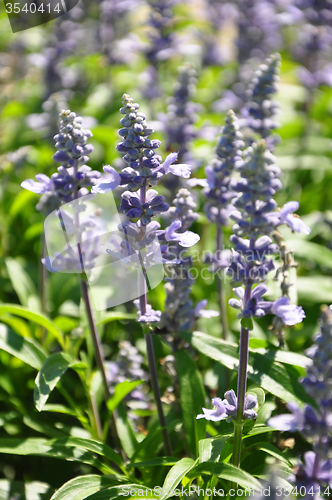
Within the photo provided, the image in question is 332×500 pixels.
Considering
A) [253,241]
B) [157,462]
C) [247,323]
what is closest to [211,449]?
[157,462]

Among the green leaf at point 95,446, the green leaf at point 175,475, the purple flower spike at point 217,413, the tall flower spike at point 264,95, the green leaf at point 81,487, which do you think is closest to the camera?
the green leaf at point 175,475

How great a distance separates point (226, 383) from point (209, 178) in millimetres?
1776

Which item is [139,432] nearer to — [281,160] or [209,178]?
[209,178]

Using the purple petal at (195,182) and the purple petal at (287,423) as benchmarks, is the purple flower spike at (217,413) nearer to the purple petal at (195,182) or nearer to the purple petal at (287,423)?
the purple petal at (287,423)

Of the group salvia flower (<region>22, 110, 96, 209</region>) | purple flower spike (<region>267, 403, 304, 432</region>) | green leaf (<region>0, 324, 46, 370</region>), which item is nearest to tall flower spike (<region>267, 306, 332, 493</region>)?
purple flower spike (<region>267, 403, 304, 432</region>)

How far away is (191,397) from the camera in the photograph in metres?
3.71

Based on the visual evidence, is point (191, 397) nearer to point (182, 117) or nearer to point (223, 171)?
point (223, 171)

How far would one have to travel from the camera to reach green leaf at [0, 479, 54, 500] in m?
3.84

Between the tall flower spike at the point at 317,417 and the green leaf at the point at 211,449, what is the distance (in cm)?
64

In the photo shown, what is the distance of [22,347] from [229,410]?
74.1 inches

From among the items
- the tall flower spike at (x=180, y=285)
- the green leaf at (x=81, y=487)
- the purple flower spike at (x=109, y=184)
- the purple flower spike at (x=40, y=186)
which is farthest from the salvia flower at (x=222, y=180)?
the green leaf at (x=81, y=487)

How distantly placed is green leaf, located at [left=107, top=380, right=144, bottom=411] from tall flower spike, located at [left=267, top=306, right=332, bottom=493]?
1.51 meters

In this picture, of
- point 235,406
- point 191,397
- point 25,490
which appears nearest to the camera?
point 235,406

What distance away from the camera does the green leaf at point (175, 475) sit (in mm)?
2808
